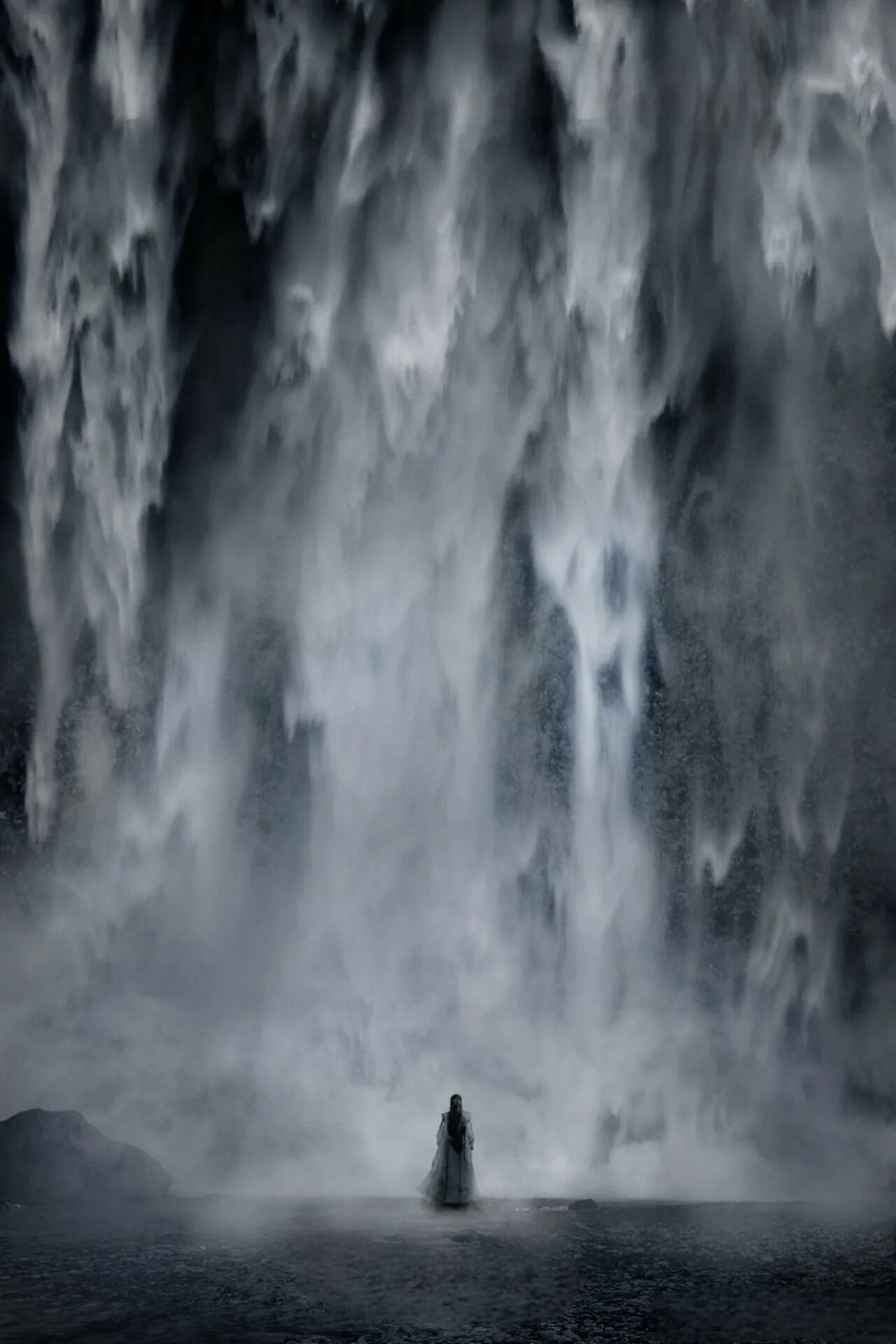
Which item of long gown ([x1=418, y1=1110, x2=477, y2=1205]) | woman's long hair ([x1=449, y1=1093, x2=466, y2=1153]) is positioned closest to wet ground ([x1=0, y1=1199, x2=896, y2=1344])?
long gown ([x1=418, y1=1110, x2=477, y2=1205])

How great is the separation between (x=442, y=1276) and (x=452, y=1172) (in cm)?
633

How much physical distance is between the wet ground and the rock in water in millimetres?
1604

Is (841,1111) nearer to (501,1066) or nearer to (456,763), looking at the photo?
(501,1066)

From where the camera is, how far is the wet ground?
1196cm

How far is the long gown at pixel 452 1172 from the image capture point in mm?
20484

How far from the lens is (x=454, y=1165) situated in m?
20.7

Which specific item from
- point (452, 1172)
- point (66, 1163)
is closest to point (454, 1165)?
point (452, 1172)

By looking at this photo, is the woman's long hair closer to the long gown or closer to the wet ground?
the long gown

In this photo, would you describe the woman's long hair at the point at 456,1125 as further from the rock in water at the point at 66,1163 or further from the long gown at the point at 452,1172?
the rock in water at the point at 66,1163

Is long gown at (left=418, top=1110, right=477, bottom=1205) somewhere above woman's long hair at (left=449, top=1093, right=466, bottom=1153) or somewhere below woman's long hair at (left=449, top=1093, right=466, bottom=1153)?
below

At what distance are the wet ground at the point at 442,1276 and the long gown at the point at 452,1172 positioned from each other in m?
0.37

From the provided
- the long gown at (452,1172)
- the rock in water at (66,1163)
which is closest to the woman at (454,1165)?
the long gown at (452,1172)

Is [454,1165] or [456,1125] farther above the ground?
[456,1125]

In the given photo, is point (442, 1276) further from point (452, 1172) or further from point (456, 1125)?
point (452, 1172)
